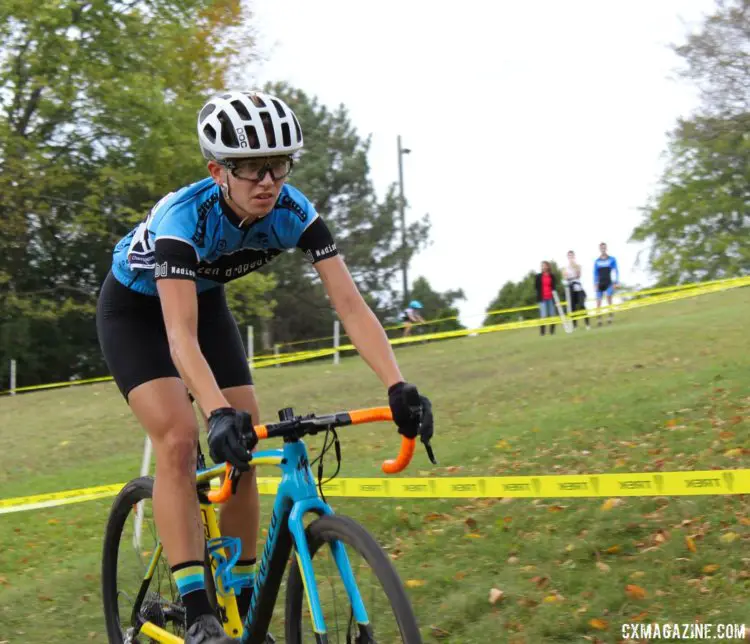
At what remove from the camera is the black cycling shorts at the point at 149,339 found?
4129 mm

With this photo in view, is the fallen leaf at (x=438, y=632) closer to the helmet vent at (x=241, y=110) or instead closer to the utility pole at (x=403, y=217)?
the helmet vent at (x=241, y=110)

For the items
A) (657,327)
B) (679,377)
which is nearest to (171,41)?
(657,327)

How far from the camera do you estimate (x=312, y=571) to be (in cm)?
341

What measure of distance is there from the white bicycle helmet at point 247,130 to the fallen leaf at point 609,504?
3.63 metres

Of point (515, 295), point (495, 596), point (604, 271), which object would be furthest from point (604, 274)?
point (515, 295)

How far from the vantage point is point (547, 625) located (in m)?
4.91

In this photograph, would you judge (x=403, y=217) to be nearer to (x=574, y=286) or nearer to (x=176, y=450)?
(x=574, y=286)

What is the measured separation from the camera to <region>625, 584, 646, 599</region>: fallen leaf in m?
5.10

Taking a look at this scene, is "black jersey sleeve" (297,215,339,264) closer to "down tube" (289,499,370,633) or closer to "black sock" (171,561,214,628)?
"down tube" (289,499,370,633)

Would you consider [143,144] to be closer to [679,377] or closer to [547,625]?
[679,377]

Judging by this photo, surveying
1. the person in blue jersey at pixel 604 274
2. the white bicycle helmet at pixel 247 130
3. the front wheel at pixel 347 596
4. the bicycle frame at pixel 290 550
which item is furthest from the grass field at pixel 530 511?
the person in blue jersey at pixel 604 274

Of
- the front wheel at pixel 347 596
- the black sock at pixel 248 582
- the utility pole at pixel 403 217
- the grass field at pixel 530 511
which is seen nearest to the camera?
the front wheel at pixel 347 596

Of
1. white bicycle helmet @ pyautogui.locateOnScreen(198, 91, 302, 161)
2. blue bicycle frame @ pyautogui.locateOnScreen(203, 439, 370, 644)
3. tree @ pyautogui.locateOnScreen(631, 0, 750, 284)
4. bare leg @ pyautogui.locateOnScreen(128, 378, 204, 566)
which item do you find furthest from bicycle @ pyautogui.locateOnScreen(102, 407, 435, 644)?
tree @ pyautogui.locateOnScreen(631, 0, 750, 284)

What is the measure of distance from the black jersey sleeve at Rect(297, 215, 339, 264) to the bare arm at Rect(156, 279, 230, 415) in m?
0.49
